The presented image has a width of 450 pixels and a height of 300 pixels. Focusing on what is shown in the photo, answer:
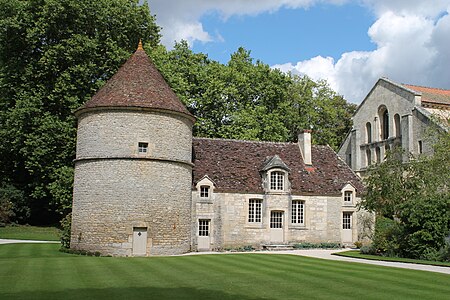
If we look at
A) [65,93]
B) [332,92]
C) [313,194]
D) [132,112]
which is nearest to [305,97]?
[332,92]

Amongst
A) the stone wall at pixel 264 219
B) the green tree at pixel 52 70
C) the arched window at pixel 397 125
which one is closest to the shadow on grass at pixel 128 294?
the stone wall at pixel 264 219

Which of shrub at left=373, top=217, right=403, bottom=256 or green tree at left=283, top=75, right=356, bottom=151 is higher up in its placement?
green tree at left=283, top=75, right=356, bottom=151

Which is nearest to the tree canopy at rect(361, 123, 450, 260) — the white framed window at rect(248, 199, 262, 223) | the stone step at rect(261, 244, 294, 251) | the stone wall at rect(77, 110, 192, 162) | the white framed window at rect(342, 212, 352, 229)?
the white framed window at rect(342, 212, 352, 229)

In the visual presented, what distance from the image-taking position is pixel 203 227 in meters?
29.0

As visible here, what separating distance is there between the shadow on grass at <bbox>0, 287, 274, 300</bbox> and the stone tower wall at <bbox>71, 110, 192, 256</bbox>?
12.0 metres

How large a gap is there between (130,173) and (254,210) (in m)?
8.62

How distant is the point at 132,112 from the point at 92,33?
12890mm

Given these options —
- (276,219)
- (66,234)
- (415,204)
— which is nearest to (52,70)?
(66,234)

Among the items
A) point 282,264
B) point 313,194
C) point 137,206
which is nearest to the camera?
point 282,264

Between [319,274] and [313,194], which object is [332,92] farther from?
[319,274]

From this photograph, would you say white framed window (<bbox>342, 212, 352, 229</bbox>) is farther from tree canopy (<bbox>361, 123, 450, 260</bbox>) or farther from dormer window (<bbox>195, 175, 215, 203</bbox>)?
dormer window (<bbox>195, 175, 215, 203</bbox>)

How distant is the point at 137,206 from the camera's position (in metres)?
24.6

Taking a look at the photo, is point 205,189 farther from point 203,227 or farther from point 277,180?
point 277,180

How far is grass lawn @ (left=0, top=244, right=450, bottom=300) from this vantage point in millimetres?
12102
